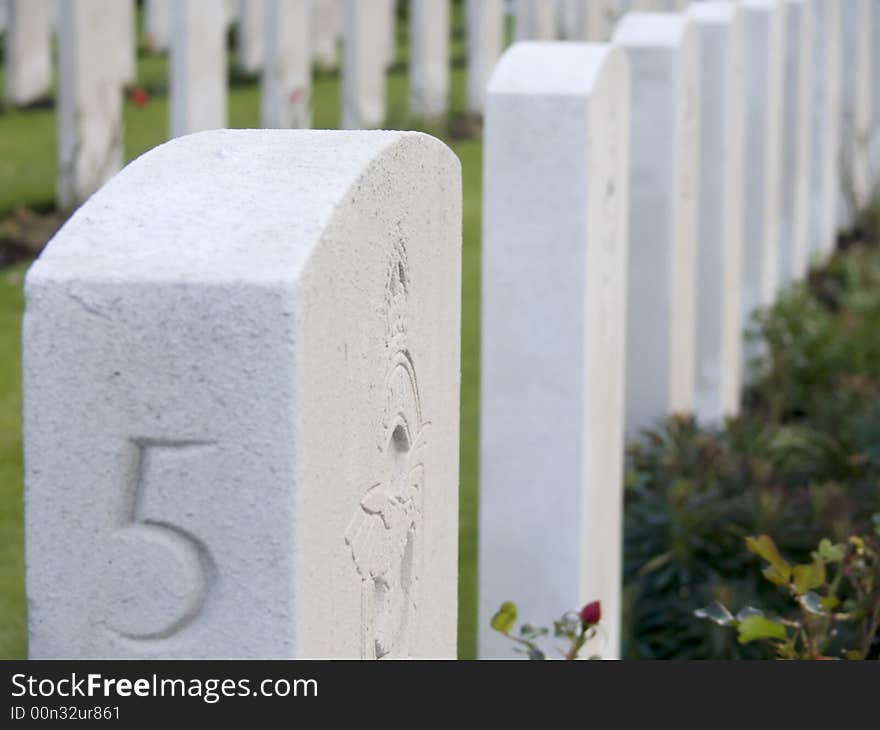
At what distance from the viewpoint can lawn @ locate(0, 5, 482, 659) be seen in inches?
147

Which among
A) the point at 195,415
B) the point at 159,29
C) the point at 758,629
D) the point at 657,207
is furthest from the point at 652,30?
the point at 159,29

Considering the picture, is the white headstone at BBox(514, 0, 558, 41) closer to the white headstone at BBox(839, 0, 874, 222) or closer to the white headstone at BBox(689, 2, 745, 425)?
the white headstone at BBox(839, 0, 874, 222)

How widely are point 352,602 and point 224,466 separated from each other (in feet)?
1.18

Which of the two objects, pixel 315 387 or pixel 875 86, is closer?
pixel 315 387

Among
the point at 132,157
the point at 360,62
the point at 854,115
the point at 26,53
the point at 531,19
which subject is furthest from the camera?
the point at 854,115

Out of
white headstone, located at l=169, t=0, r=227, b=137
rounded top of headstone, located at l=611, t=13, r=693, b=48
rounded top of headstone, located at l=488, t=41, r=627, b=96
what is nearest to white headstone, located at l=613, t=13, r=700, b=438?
rounded top of headstone, located at l=611, t=13, r=693, b=48

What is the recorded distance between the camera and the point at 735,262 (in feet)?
19.4

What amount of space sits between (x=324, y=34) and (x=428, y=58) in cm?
221

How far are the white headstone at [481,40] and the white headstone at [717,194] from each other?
137 inches

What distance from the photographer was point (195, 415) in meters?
1.48

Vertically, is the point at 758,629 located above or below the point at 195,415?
below

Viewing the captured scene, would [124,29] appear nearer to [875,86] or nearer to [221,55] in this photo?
[221,55]

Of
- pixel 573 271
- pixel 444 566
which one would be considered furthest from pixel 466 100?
pixel 444 566

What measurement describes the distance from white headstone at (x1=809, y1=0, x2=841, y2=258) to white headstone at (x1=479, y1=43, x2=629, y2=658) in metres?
5.39
